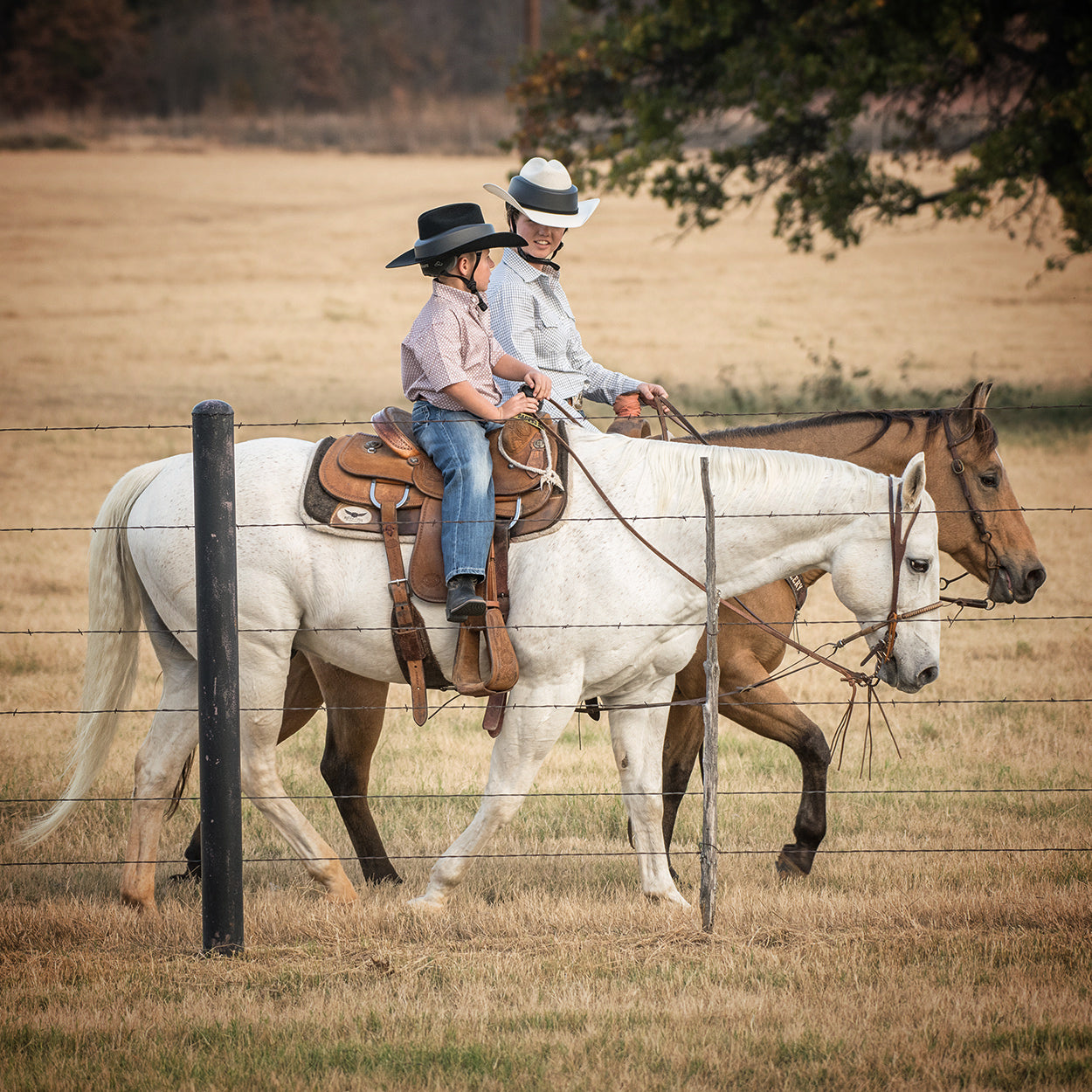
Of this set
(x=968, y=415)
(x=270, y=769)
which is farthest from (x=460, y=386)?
(x=968, y=415)

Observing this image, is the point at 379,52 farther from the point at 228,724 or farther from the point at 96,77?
the point at 228,724

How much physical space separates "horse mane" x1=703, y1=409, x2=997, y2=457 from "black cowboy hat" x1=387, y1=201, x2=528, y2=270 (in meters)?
1.48

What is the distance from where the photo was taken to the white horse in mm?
4887

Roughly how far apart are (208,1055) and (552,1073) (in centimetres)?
105

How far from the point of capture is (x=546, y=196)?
225 inches

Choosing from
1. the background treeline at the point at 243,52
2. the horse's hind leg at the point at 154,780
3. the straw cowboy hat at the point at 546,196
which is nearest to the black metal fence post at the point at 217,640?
the horse's hind leg at the point at 154,780

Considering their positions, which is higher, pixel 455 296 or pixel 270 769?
pixel 455 296

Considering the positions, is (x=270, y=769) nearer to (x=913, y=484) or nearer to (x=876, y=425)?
(x=913, y=484)

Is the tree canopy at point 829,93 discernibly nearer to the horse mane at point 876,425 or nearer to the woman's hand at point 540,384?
the horse mane at point 876,425

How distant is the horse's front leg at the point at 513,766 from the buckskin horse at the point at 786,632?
780 mm

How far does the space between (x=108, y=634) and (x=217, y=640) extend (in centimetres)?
115

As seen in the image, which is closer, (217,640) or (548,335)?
(217,640)

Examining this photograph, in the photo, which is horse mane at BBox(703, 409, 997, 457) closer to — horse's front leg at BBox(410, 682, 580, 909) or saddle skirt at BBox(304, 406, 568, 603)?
saddle skirt at BBox(304, 406, 568, 603)

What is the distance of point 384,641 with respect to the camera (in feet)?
16.5
